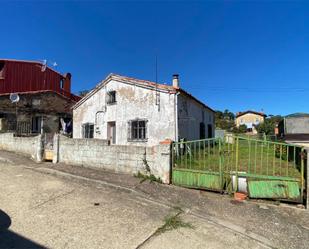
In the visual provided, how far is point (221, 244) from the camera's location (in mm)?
3803

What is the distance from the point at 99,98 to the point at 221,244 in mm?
13128

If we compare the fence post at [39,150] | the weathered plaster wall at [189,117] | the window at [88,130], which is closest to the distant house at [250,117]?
the weathered plaster wall at [189,117]

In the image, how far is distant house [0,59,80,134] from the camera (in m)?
17.6

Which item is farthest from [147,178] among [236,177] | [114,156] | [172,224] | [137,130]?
[137,130]

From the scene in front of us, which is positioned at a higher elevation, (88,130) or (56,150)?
(88,130)

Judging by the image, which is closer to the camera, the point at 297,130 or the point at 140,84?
the point at 140,84

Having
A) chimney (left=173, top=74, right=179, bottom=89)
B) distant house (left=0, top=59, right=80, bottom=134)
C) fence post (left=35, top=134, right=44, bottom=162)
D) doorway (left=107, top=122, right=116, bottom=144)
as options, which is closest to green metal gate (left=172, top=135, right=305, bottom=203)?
fence post (left=35, top=134, right=44, bottom=162)

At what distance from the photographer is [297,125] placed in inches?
613

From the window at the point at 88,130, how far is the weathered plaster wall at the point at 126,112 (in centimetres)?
34

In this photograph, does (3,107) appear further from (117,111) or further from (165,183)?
(165,183)

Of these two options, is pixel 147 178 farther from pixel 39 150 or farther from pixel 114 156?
pixel 39 150

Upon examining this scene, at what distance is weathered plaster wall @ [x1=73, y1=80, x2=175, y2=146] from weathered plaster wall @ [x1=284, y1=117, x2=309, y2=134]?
9.37 meters

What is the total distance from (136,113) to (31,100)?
11.0 meters

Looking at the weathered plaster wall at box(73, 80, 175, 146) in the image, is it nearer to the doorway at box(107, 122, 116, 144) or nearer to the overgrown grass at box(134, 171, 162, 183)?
the doorway at box(107, 122, 116, 144)
